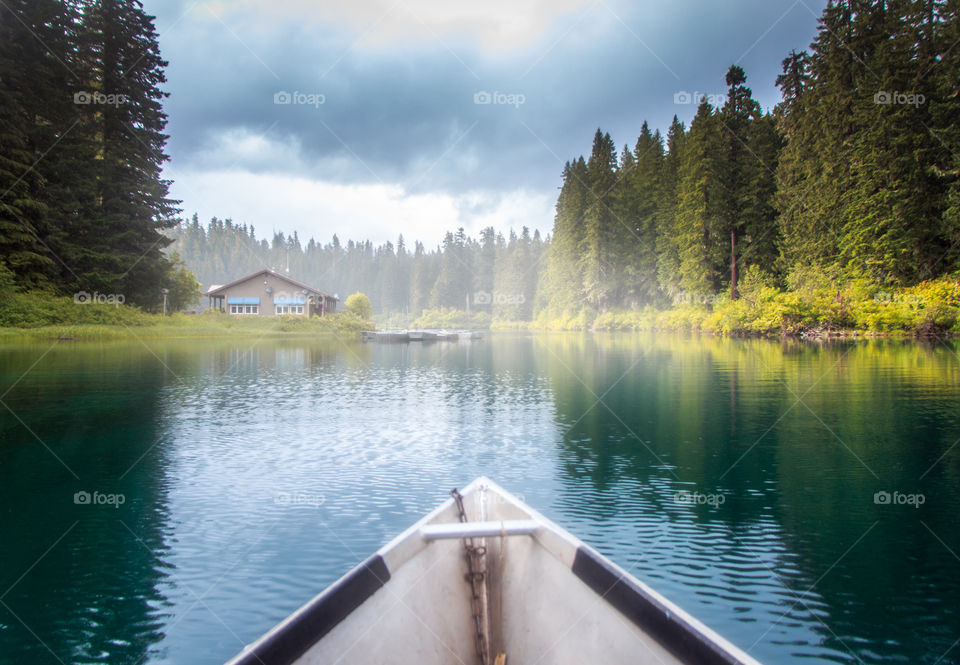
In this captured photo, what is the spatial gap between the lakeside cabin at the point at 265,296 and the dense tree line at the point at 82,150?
17.8m

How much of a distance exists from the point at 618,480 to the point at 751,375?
49.6 ft

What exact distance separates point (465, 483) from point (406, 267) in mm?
166500

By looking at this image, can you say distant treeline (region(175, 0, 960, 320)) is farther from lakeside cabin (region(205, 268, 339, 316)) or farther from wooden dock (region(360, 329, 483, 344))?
lakeside cabin (region(205, 268, 339, 316))

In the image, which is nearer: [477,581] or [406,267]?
[477,581]

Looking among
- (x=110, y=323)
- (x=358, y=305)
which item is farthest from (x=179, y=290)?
(x=358, y=305)

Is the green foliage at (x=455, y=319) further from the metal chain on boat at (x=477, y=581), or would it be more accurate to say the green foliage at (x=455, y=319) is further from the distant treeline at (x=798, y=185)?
the metal chain on boat at (x=477, y=581)

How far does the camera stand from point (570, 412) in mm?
15445

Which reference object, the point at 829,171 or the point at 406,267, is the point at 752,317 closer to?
the point at 829,171

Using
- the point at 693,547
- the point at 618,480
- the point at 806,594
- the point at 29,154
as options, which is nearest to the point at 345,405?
the point at 618,480

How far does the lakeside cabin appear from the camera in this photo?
6969cm

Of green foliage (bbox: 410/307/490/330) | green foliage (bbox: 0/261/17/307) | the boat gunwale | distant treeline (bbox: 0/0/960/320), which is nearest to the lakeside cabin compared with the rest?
distant treeline (bbox: 0/0/960/320)

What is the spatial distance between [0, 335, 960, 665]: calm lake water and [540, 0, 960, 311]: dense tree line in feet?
79.7

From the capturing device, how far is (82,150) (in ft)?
139

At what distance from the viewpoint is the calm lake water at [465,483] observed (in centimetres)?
508
